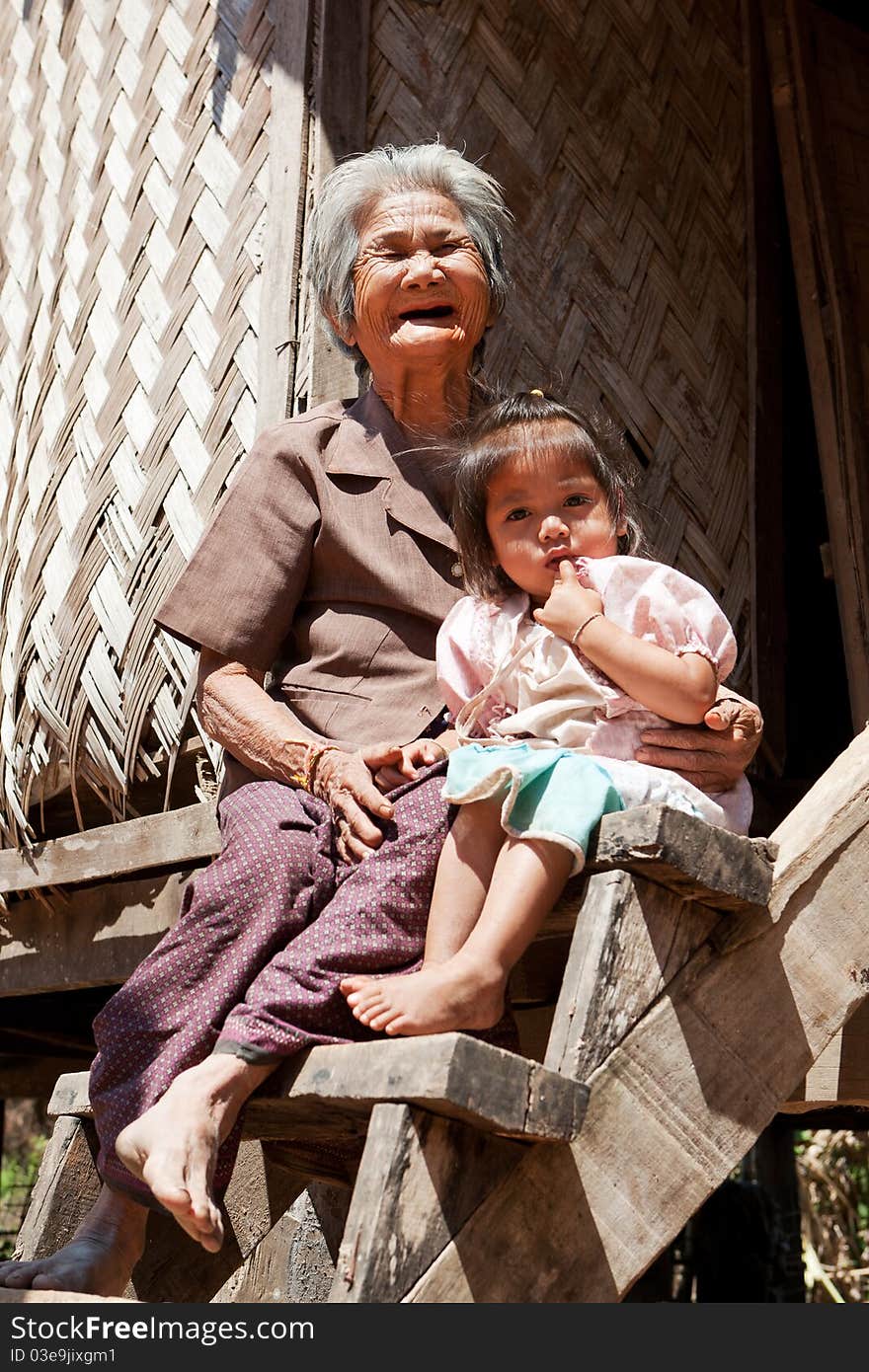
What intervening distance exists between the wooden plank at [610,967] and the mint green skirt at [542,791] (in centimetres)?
7

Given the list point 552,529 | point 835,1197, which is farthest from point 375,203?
point 835,1197

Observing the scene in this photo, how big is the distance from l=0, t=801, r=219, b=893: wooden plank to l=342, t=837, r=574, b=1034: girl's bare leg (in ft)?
3.83

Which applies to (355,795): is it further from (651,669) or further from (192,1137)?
(192,1137)

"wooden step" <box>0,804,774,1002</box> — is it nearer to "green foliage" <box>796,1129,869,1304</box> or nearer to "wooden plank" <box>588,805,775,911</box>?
"wooden plank" <box>588,805,775,911</box>

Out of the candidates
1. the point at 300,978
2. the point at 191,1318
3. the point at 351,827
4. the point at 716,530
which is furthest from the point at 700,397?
the point at 191,1318

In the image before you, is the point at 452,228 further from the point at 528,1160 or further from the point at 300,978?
the point at 528,1160

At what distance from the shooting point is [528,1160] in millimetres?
1658

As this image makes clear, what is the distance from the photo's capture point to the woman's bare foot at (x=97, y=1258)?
6.12 feet

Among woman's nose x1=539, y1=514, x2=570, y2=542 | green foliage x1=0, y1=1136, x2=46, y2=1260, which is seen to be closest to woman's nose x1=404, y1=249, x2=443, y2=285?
woman's nose x1=539, y1=514, x2=570, y2=542

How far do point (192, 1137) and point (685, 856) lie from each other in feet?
2.08

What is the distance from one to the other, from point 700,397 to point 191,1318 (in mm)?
2522

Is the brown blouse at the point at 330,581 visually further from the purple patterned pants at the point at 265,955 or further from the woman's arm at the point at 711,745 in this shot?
the woman's arm at the point at 711,745

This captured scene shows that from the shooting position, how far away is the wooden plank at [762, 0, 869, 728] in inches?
142

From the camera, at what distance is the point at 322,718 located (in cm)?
232
